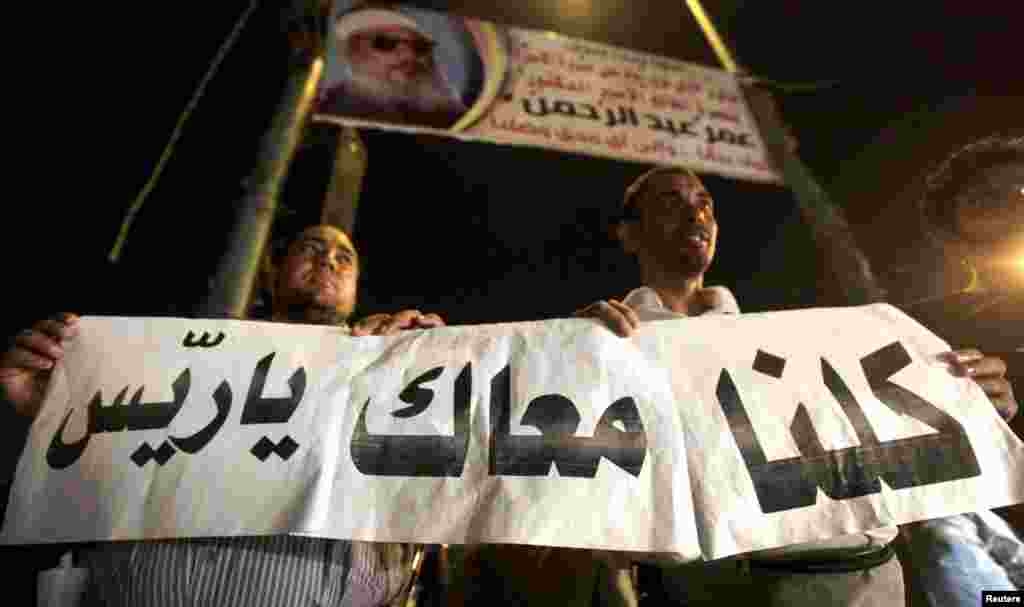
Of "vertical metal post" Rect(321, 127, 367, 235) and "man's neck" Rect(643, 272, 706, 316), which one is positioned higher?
"vertical metal post" Rect(321, 127, 367, 235)

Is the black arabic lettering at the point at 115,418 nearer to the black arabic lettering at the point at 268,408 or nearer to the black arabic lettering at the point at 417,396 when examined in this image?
the black arabic lettering at the point at 268,408

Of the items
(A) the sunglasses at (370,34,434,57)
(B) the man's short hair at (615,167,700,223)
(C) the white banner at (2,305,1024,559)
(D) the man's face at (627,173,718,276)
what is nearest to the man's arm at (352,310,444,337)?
(C) the white banner at (2,305,1024,559)

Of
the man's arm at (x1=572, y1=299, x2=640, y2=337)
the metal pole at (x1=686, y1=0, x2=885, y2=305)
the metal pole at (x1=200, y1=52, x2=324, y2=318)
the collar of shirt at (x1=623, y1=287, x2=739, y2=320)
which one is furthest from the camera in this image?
the metal pole at (x1=686, y1=0, x2=885, y2=305)

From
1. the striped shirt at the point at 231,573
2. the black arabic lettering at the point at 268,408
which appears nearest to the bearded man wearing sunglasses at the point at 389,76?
the black arabic lettering at the point at 268,408

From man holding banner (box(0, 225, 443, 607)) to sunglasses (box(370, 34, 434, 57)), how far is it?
248cm


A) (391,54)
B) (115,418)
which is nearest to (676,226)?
(115,418)

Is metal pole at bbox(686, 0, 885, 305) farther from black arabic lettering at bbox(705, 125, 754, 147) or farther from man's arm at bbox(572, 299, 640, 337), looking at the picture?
man's arm at bbox(572, 299, 640, 337)

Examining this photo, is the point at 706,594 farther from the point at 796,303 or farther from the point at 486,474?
the point at 796,303

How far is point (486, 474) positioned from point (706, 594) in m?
0.78

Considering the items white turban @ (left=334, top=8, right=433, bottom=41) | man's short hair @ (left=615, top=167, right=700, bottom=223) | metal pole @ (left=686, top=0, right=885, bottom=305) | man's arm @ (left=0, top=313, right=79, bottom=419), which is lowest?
man's arm @ (left=0, top=313, right=79, bottom=419)

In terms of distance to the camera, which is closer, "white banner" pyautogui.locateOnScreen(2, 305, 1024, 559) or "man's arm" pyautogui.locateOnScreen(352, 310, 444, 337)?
"white banner" pyautogui.locateOnScreen(2, 305, 1024, 559)

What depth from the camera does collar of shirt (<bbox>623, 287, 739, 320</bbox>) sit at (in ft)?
5.52

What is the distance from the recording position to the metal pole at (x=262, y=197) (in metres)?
2.69

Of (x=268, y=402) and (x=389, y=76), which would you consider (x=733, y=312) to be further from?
(x=389, y=76)
